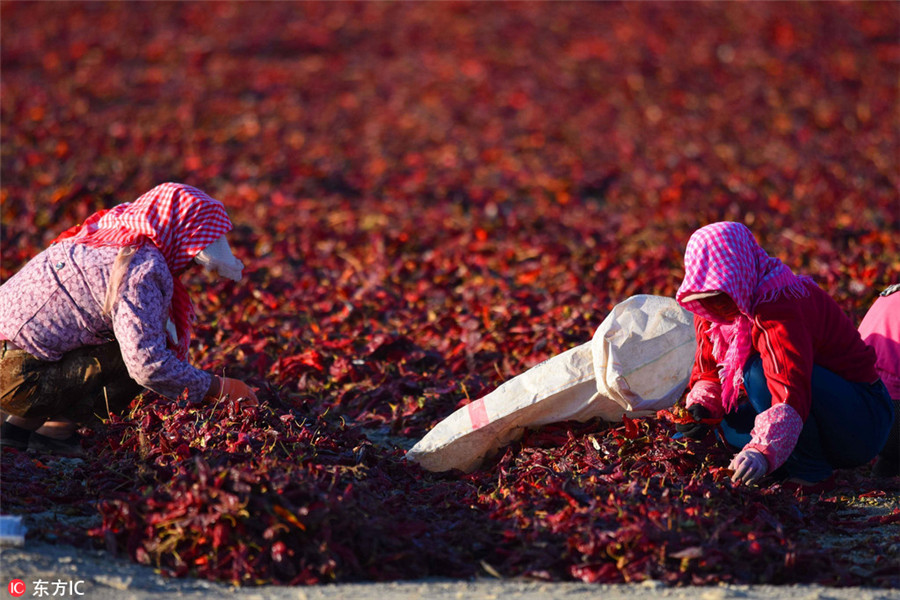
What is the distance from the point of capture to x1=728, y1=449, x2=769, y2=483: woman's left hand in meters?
3.28

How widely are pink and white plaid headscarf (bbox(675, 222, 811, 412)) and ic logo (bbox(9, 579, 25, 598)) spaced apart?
227 centimetres

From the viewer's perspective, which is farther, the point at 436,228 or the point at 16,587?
the point at 436,228

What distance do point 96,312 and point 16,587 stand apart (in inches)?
47.5

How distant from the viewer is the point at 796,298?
3408 millimetres

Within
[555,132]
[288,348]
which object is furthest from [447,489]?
[555,132]

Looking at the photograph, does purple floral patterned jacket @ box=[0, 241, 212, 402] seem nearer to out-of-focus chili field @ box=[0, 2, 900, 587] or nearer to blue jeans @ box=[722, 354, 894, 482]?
out-of-focus chili field @ box=[0, 2, 900, 587]

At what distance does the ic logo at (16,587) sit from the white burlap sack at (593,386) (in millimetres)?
1531

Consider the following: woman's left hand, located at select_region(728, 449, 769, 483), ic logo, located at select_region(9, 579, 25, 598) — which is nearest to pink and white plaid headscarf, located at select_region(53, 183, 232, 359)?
ic logo, located at select_region(9, 579, 25, 598)

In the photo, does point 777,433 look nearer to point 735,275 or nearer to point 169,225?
point 735,275

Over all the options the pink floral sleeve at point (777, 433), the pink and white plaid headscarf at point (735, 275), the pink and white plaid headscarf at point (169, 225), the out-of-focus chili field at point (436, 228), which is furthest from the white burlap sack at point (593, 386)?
the pink and white plaid headscarf at point (169, 225)

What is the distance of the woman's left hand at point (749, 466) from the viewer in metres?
3.28

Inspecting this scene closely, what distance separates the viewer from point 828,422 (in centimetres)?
360

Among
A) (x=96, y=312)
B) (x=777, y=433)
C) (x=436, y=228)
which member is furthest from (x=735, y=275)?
(x=436, y=228)

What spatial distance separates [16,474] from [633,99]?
8256 millimetres
